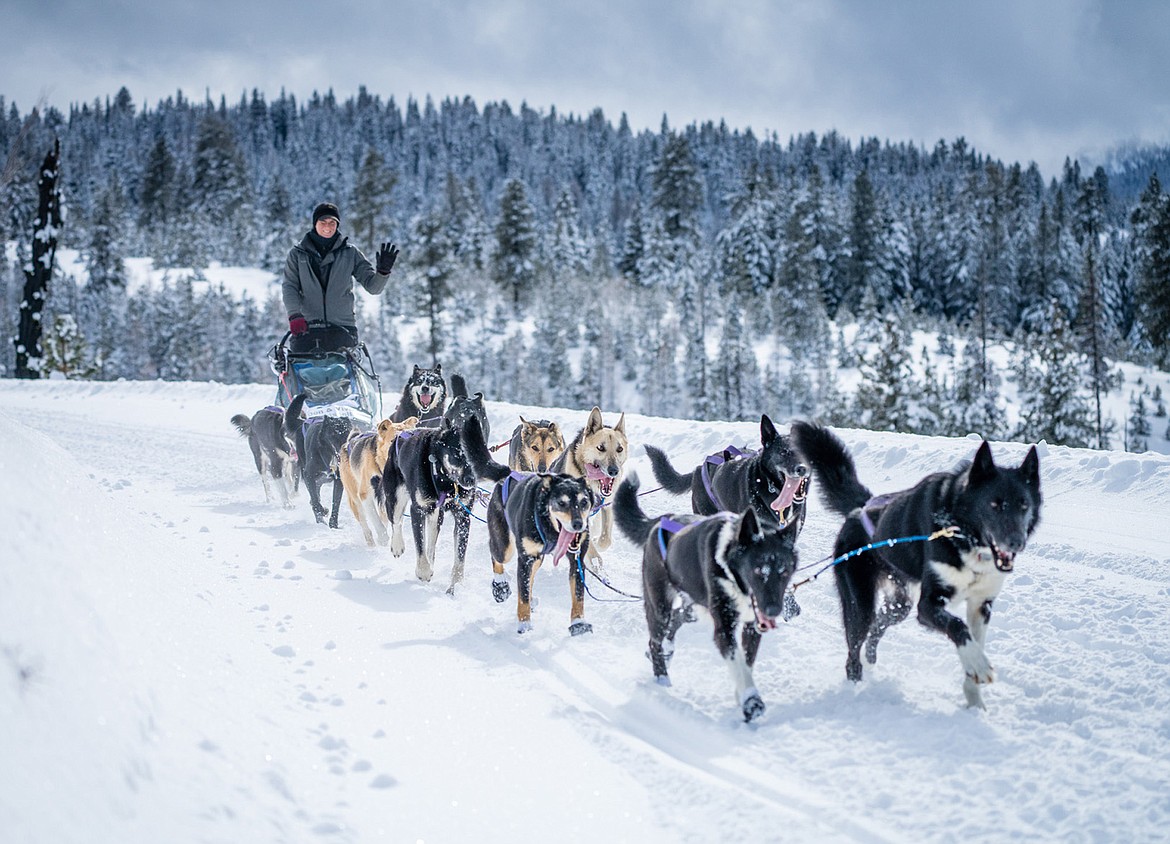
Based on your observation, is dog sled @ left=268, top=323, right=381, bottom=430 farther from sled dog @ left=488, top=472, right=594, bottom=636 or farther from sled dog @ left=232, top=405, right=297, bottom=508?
sled dog @ left=488, top=472, right=594, bottom=636

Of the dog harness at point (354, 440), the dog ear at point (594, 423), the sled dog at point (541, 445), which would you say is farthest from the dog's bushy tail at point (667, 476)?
the dog harness at point (354, 440)

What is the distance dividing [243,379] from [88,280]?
32872 millimetres

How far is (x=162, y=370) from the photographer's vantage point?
2456 inches

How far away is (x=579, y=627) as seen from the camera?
5.47 m

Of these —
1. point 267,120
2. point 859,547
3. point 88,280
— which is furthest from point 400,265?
point 267,120

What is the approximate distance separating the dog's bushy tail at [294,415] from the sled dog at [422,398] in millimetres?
1075

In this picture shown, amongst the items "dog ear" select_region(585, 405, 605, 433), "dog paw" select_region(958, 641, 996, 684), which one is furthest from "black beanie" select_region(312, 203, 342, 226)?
"dog paw" select_region(958, 641, 996, 684)

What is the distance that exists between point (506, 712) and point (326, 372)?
22.3ft

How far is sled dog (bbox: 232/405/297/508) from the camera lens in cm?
991

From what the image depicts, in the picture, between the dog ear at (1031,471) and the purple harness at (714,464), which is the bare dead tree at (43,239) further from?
the dog ear at (1031,471)

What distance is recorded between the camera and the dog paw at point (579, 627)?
18.0 feet

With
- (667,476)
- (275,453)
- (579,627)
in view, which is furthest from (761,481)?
(275,453)

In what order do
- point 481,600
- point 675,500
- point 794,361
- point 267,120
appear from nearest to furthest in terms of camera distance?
point 481,600 → point 675,500 → point 794,361 → point 267,120

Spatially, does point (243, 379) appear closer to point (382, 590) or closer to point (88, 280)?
point (88, 280)
